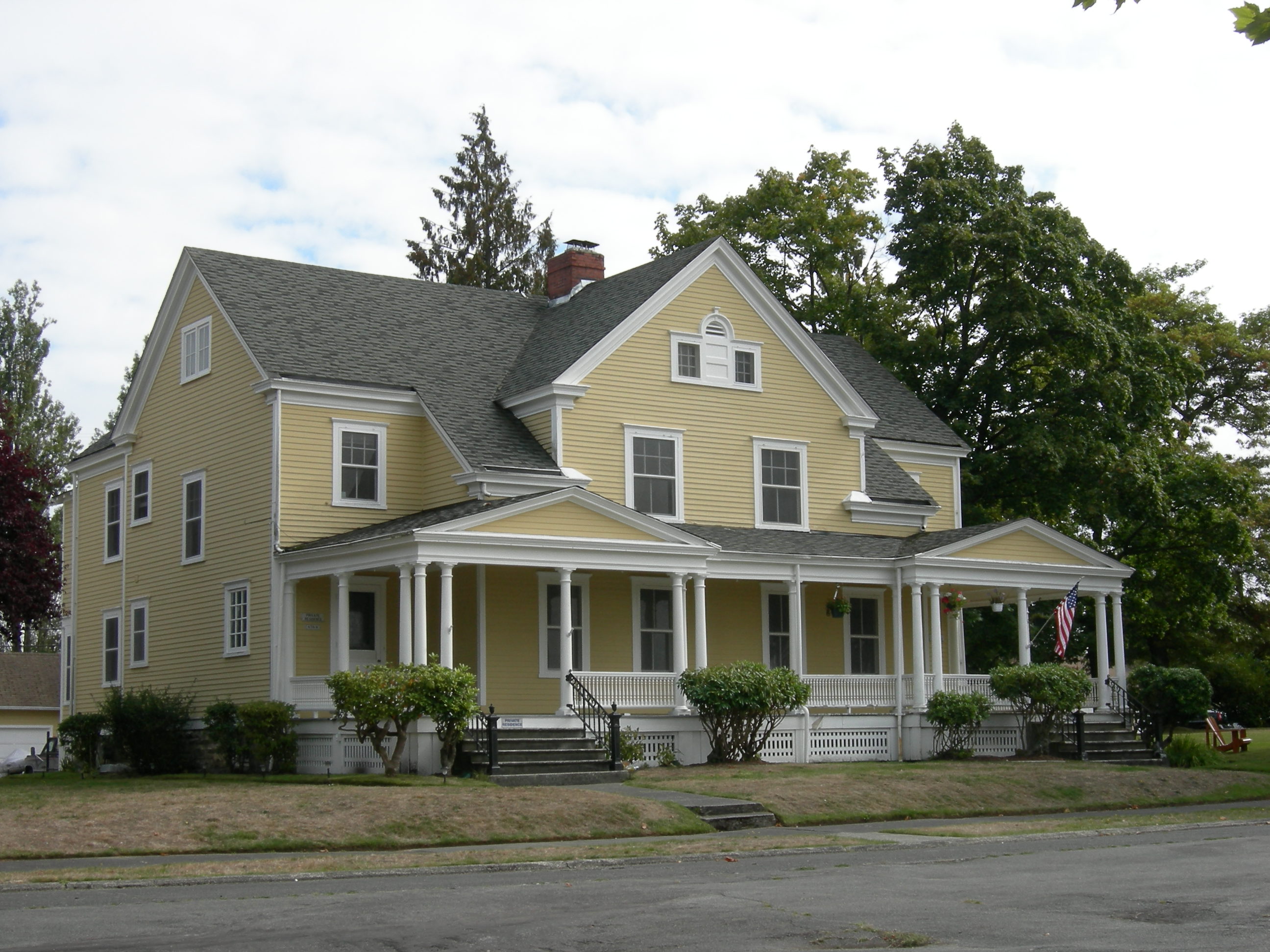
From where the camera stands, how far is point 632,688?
27047mm

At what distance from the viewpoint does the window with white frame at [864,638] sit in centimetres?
3303

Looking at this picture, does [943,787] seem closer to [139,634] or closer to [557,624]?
[557,624]

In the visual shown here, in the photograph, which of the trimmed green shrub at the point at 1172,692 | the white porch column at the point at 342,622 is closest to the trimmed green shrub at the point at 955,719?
the trimmed green shrub at the point at 1172,692

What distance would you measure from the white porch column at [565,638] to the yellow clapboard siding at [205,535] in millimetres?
5685

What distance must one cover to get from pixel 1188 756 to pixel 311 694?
16566 mm

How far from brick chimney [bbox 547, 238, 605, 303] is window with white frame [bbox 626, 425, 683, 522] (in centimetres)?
567

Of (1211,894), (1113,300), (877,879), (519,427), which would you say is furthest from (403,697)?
(1113,300)

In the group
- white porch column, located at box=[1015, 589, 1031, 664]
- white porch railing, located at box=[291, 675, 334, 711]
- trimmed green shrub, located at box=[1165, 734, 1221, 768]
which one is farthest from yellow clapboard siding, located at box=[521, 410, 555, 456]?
trimmed green shrub, located at box=[1165, 734, 1221, 768]

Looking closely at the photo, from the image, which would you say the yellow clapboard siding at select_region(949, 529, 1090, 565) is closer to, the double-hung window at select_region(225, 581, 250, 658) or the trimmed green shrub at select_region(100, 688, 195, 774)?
the double-hung window at select_region(225, 581, 250, 658)

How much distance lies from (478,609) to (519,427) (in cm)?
404

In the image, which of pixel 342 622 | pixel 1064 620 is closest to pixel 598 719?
pixel 342 622

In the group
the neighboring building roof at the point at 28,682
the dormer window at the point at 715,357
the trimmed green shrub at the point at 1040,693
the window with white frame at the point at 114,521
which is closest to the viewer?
the trimmed green shrub at the point at 1040,693

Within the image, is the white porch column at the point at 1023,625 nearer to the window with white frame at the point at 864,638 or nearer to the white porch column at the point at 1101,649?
the white porch column at the point at 1101,649

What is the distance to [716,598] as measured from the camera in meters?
31.2
